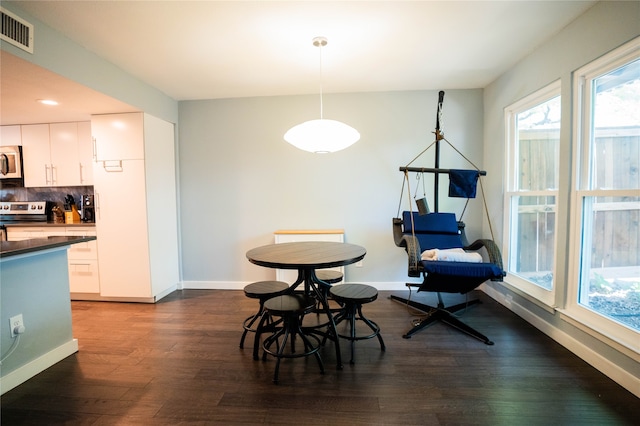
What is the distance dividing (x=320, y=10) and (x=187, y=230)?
3.05m

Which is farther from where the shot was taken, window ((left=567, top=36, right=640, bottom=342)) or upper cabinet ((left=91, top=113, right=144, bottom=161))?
upper cabinet ((left=91, top=113, right=144, bottom=161))

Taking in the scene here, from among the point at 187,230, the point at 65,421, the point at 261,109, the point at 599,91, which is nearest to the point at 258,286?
the point at 65,421

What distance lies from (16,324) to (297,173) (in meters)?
2.78

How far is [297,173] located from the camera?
371cm

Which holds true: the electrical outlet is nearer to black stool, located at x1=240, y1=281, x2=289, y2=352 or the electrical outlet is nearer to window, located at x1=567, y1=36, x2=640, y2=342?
black stool, located at x1=240, y1=281, x2=289, y2=352

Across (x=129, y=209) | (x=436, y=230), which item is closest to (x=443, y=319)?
(x=436, y=230)

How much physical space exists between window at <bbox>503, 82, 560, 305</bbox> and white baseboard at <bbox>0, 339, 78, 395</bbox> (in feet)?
12.8

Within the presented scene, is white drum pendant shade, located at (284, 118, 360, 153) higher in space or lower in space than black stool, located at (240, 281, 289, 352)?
higher

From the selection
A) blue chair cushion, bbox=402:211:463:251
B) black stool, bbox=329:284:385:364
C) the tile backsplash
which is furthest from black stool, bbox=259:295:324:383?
the tile backsplash

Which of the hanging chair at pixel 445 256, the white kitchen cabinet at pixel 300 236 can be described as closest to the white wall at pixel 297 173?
the white kitchen cabinet at pixel 300 236

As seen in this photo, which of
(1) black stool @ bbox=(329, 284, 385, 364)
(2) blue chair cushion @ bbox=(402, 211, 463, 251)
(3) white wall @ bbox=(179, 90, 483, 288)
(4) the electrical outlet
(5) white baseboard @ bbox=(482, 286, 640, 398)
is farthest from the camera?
(3) white wall @ bbox=(179, 90, 483, 288)

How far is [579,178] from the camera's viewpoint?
2150 mm

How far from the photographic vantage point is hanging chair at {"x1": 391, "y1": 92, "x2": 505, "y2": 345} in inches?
89.6

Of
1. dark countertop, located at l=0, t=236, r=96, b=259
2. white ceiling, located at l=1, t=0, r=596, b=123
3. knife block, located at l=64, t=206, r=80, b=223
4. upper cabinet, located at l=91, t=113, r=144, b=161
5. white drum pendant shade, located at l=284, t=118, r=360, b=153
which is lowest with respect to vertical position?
dark countertop, located at l=0, t=236, r=96, b=259
